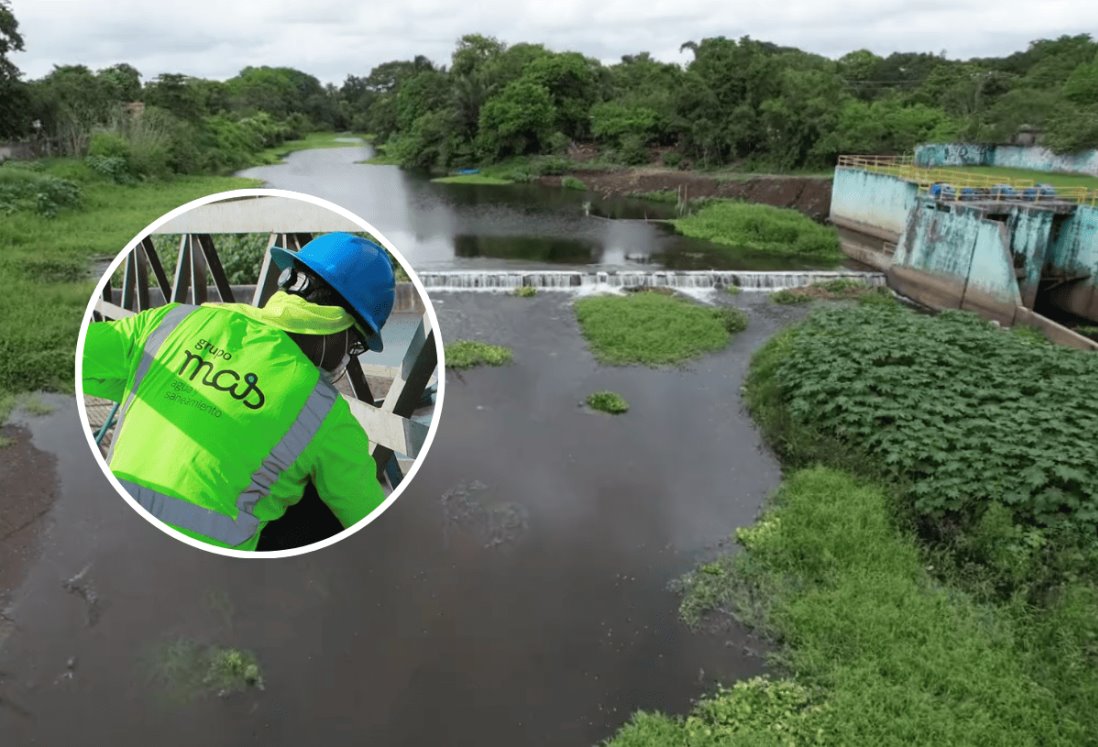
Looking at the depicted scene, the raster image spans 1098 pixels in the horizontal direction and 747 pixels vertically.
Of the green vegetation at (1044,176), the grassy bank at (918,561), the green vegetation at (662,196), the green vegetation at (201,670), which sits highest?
the green vegetation at (1044,176)

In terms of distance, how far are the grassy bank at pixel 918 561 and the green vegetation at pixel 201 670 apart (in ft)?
9.37

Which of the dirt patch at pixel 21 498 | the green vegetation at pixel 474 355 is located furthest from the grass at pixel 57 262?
the green vegetation at pixel 474 355

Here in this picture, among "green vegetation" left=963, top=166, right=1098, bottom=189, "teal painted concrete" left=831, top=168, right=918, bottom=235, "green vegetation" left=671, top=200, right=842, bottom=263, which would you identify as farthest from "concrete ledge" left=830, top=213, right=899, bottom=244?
"green vegetation" left=963, top=166, right=1098, bottom=189

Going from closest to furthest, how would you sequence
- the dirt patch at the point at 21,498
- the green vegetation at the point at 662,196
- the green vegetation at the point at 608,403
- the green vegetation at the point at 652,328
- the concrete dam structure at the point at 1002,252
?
the dirt patch at the point at 21,498
the green vegetation at the point at 608,403
the green vegetation at the point at 652,328
the concrete dam structure at the point at 1002,252
the green vegetation at the point at 662,196

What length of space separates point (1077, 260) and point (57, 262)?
812 inches

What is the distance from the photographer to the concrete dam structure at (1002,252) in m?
14.0

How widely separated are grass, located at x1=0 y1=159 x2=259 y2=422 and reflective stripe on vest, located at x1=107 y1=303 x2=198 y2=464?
10.5 m

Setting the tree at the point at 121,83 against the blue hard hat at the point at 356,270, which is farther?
the tree at the point at 121,83

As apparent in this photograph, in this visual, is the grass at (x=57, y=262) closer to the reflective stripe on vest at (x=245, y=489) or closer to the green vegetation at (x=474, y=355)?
the green vegetation at (x=474, y=355)

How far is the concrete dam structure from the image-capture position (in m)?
14.0

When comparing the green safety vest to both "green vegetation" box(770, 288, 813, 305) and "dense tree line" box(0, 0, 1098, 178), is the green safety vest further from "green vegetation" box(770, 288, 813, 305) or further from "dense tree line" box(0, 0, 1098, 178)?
"dense tree line" box(0, 0, 1098, 178)

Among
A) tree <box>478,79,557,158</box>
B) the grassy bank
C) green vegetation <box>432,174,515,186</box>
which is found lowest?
the grassy bank

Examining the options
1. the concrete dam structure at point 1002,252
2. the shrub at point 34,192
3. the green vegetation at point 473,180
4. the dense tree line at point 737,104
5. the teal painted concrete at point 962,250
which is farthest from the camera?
the green vegetation at point 473,180

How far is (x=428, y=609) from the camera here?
256 inches
